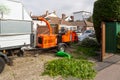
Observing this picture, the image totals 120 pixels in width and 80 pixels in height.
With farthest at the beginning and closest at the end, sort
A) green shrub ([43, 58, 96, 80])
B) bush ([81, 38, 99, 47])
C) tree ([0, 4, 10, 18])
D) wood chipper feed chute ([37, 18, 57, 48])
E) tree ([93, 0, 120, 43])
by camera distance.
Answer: bush ([81, 38, 99, 47]) → tree ([93, 0, 120, 43]) → wood chipper feed chute ([37, 18, 57, 48]) → tree ([0, 4, 10, 18]) → green shrub ([43, 58, 96, 80])

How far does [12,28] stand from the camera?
8867 millimetres

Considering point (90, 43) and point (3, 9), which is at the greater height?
point (3, 9)

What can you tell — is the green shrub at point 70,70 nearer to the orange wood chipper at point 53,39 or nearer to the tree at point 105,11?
the orange wood chipper at point 53,39

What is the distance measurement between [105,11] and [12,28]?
7418mm

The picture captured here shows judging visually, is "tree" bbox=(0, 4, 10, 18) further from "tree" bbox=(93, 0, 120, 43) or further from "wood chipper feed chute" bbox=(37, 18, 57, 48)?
"tree" bbox=(93, 0, 120, 43)

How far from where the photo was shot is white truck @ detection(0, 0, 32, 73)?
27.9 ft

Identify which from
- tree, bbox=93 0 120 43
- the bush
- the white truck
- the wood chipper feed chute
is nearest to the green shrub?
the white truck

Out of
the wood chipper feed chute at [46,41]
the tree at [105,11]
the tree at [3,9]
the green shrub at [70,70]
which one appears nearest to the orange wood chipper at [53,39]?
the wood chipper feed chute at [46,41]

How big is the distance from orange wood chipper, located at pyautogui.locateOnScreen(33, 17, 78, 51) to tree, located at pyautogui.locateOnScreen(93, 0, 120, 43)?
7.03 ft

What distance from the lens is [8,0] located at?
29.2ft

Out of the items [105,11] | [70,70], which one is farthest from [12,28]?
[105,11]

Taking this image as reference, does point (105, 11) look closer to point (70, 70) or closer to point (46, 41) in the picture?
point (46, 41)

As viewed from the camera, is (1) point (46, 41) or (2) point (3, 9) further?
(1) point (46, 41)

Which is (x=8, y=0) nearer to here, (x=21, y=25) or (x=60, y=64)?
(x=21, y=25)
